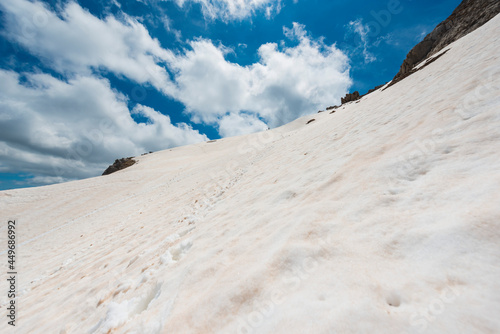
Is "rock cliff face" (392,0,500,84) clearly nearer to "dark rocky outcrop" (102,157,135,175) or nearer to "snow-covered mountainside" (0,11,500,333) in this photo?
"snow-covered mountainside" (0,11,500,333)

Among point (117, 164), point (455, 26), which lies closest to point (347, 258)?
point (455, 26)

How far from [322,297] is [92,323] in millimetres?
2954

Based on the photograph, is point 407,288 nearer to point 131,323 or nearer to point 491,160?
point 491,160

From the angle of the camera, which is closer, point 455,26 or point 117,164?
point 455,26

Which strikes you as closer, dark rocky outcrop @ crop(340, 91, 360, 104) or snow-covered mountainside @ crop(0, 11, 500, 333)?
snow-covered mountainside @ crop(0, 11, 500, 333)

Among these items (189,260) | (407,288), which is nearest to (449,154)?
(407,288)

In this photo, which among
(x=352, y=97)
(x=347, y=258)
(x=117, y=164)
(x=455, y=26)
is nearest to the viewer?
(x=347, y=258)

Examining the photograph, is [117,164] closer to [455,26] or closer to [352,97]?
[352,97]

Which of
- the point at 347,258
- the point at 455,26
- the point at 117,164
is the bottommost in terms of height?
the point at 347,258

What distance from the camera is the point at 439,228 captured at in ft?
5.01

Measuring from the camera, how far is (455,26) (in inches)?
749

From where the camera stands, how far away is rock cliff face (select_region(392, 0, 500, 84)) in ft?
51.5

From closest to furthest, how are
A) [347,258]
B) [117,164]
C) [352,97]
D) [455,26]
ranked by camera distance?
1. [347,258]
2. [455,26]
3. [117,164]
4. [352,97]

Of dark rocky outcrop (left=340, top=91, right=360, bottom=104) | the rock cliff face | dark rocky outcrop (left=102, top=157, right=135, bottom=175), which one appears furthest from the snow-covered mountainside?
dark rocky outcrop (left=340, top=91, right=360, bottom=104)
